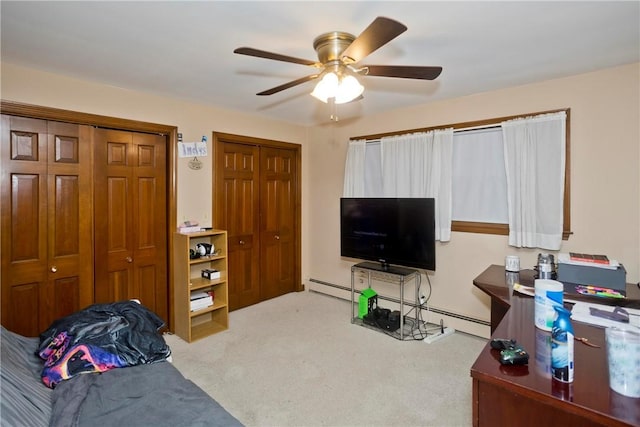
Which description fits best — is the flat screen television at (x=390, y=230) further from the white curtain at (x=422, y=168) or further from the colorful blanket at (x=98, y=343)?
the colorful blanket at (x=98, y=343)

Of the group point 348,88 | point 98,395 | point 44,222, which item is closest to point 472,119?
point 348,88

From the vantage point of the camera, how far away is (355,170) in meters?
4.05

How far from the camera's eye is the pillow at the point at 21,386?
45.9 inches

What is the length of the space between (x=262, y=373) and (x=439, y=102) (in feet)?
10.3

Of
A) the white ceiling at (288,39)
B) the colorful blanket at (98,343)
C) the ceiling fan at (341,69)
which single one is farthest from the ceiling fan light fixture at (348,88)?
the colorful blanket at (98,343)

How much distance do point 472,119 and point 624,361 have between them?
8.80 ft

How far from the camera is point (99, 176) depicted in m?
2.92

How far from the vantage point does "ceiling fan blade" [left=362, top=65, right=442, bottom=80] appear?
183 centimetres

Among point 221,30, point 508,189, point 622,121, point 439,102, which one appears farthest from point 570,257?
point 221,30

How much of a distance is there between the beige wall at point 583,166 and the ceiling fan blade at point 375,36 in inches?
78.1

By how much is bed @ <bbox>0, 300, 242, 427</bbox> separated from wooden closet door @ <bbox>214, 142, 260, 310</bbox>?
2.11 metres

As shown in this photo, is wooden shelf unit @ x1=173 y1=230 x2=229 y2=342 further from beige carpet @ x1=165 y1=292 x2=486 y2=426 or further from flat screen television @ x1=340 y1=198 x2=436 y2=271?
flat screen television @ x1=340 y1=198 x2=436 y2=271

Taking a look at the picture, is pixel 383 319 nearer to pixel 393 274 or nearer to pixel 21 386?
pixel 393 274

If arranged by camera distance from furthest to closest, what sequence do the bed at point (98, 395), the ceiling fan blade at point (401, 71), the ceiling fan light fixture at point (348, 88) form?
1. the ceiling fan light fixture at point (348, 88)
2. the ceiling fan blade at point (401, 71)
3. the bed at point (98, 395)
